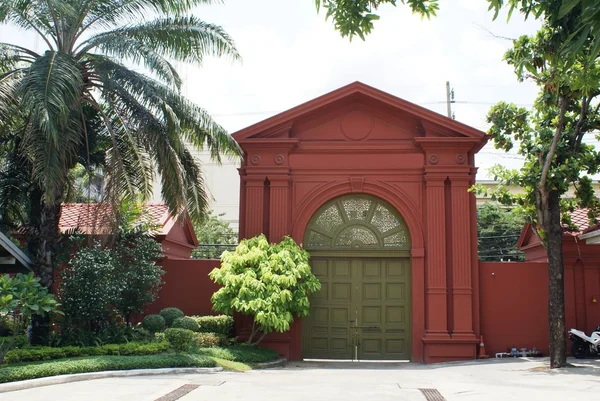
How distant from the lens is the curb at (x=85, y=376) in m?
10.5

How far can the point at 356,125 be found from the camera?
672 inches

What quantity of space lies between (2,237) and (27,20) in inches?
178

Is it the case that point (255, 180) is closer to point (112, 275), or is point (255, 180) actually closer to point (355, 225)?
point (355, 225)

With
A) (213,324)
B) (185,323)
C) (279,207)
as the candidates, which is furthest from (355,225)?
(185,323)

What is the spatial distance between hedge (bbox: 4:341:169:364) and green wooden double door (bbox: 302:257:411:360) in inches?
163

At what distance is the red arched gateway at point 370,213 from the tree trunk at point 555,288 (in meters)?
2.21

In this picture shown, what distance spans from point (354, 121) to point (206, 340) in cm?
654

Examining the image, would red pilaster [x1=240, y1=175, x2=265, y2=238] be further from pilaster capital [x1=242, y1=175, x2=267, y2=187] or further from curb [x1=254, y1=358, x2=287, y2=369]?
curb [x1=254, y1=358, x2=287, y2=369]

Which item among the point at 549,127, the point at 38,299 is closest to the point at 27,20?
the point at 38,299

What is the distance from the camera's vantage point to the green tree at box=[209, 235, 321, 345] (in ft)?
47.7

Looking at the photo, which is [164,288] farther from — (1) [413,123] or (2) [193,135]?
(1) [413,123]

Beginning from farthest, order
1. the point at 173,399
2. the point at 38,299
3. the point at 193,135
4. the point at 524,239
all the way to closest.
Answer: the point at 524,239
the point at 193,135
the point at 38,299
the point at 173,399

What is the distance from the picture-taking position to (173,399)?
965cm

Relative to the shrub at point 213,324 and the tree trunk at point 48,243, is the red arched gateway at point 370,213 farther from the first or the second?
the tree trunk at point 48,243
